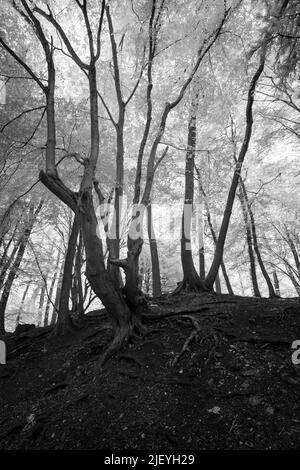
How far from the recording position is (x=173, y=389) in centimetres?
375

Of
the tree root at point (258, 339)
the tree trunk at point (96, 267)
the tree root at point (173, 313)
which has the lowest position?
the tree root at point (258, 339)

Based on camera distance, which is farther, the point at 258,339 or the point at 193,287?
the point at 193,287

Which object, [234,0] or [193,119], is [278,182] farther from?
[234,0]

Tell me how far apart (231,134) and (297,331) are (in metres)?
8.87

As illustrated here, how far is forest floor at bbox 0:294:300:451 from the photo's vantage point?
10.1 ft

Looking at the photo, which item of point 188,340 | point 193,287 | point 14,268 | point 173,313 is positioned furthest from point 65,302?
point 14,268

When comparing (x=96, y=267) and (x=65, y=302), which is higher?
(x=96, y=267)

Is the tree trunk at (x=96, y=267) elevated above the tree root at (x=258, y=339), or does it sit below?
above

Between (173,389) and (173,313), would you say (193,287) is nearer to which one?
(173,313)

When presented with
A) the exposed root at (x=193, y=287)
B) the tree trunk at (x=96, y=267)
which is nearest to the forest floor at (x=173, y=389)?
the tree trunk at (x=96, y=267)

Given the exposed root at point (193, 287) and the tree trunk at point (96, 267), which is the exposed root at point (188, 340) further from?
the exposed root at point (193, 287)

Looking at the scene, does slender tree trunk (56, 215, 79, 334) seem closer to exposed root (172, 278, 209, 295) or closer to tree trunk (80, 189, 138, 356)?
tree trunk (80, 189, 138, 356)

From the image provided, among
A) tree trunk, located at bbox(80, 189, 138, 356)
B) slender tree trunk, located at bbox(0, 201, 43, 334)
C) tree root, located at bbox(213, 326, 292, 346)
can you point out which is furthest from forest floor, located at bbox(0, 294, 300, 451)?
slender tree trunk, located at bbox(0, 201, 43, 334)

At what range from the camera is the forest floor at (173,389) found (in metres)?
3.09
